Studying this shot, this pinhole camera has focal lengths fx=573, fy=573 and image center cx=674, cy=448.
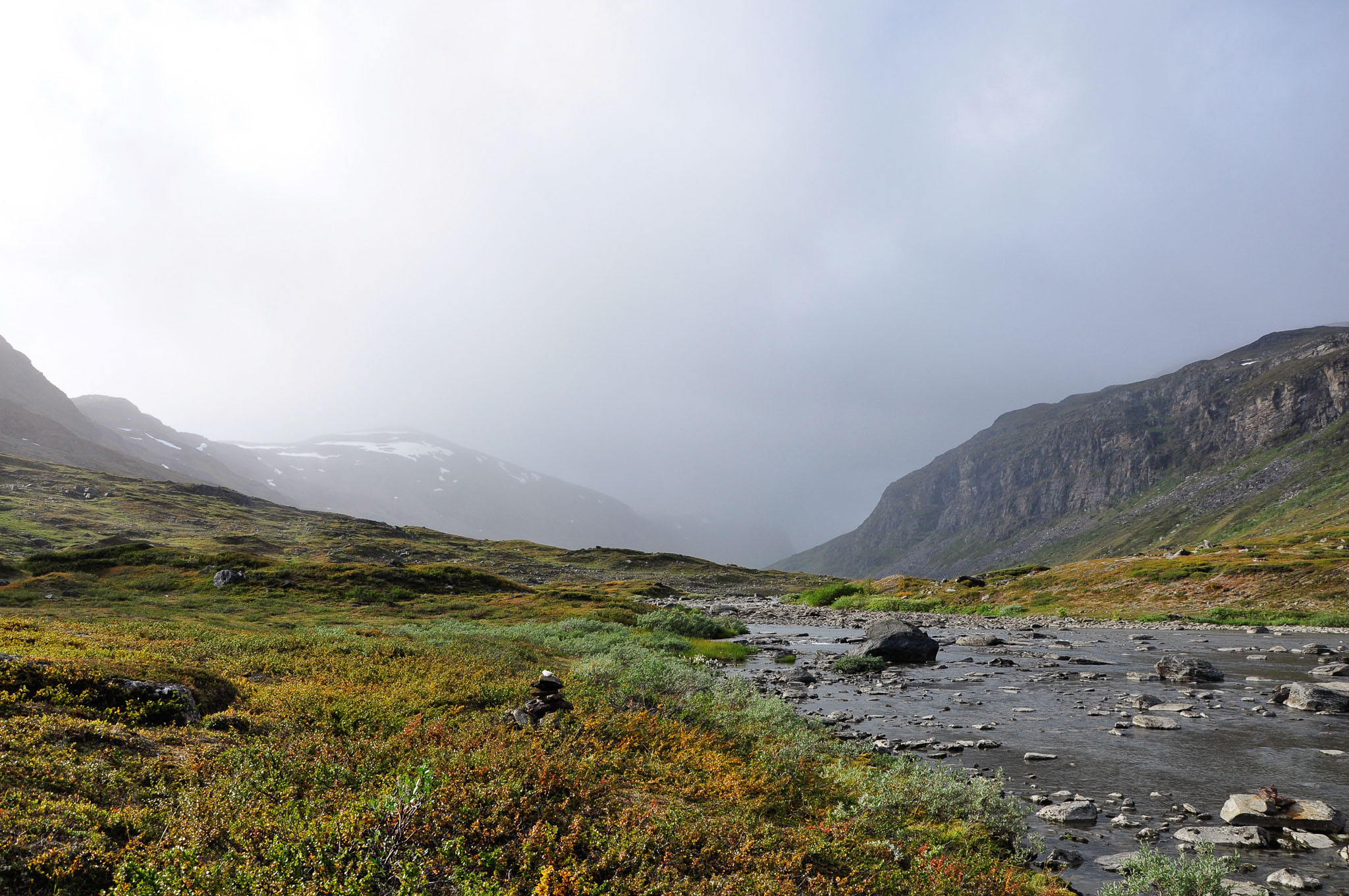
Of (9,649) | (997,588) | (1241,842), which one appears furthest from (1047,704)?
(997,588)

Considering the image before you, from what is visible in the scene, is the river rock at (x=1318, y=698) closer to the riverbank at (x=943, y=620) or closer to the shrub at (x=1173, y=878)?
the shrub at (x=1173, y=878)

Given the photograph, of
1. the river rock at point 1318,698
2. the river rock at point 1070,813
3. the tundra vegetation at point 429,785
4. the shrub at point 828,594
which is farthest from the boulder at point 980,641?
the shrub at point 828,594

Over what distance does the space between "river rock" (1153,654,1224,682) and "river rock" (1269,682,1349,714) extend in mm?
4256

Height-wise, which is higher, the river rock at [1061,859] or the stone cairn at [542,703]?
the stone cairn at [542,703]

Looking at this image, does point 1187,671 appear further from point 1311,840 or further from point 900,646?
point 1311,840

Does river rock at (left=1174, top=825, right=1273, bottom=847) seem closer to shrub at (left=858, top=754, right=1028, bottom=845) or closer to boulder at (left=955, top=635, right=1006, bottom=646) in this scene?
shrub at (left=858, top=754, right=1028, bottom=845)

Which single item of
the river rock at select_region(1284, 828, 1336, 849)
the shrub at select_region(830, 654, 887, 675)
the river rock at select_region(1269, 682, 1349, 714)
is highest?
the river rock at select_region(1269, 682, 1349, 714)

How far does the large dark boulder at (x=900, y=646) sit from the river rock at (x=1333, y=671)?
14886 millimetres

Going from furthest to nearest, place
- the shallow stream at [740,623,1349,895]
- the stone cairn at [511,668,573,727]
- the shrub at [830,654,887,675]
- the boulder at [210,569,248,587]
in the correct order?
the boulder at [210,569,248,587] < the shrub at [830,654,887,675] < the stone cairn at [511,668,573,727] < the shallow stream at [740,623,1349,895]

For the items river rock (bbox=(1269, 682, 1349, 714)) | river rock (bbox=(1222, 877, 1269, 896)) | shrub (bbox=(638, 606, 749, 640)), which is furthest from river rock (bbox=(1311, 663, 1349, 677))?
shrub (bbox=(638, 606, 749, 640))

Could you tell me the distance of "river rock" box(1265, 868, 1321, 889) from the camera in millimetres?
9180

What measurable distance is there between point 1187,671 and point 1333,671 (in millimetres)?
4928

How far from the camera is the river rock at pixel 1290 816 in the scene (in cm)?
1106

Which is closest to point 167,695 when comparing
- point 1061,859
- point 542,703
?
point 542,703
